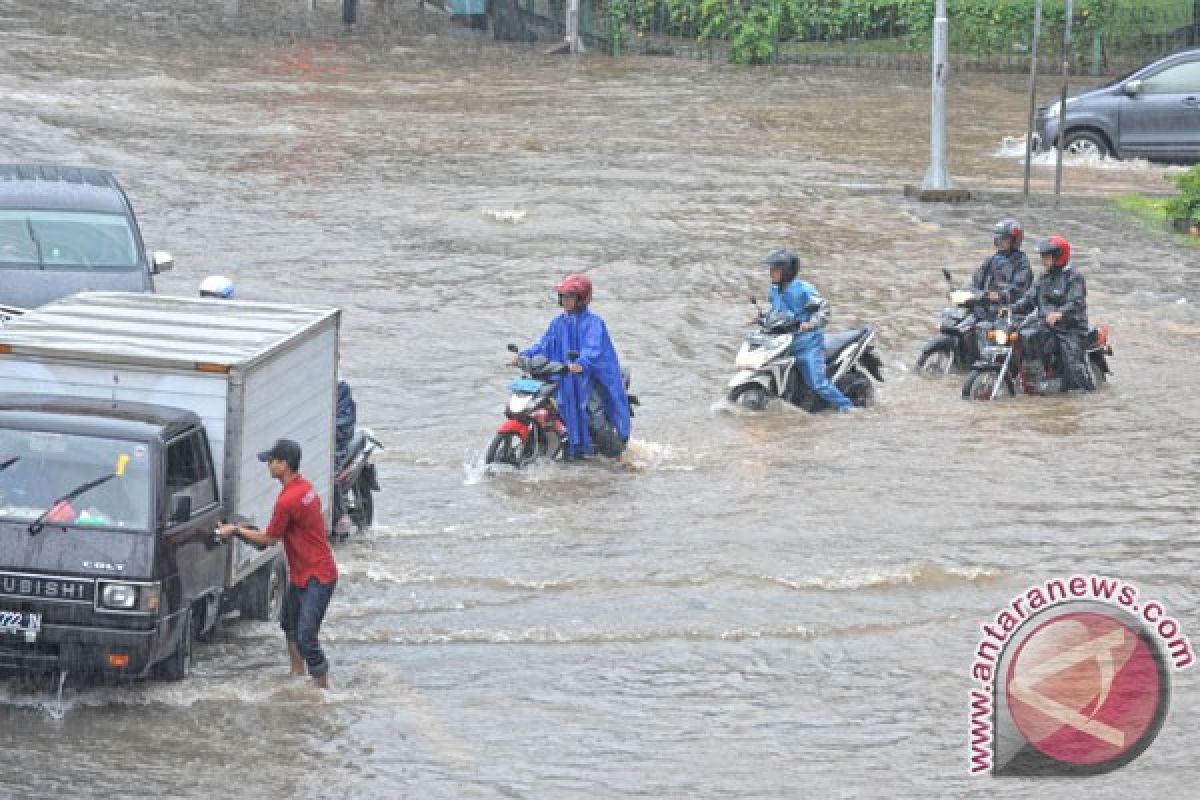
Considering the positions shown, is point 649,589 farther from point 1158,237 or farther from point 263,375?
point 1158,237

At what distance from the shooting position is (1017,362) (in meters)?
18.6

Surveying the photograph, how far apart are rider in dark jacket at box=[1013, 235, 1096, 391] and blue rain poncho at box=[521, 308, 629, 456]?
4430 millimetres

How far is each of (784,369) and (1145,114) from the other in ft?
48.0

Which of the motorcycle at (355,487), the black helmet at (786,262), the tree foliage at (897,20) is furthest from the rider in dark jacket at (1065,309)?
the tree foliage at (897,20)

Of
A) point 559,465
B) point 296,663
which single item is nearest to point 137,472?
point 296,663

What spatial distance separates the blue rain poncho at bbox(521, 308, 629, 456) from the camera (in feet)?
51.7

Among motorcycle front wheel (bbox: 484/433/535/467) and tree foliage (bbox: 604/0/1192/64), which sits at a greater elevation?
tree foliage (bbox: 604/0/1192/64)

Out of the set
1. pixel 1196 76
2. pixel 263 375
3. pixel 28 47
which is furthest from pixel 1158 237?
pixel 28 47

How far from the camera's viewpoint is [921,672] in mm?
11664

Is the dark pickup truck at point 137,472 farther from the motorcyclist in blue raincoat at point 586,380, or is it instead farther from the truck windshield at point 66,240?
the truck windshield at point 66,240

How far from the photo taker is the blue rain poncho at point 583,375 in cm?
1575

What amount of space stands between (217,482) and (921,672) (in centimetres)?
378

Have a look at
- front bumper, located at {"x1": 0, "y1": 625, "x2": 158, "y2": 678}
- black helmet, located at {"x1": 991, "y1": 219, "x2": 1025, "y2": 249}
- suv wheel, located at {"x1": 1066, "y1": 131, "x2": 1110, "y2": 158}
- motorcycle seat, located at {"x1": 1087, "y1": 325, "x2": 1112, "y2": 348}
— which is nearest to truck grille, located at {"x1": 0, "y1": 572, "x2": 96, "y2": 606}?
front bumper, located at {"x1": 0, "y1": 625, "x2": 158, "y2": 678}

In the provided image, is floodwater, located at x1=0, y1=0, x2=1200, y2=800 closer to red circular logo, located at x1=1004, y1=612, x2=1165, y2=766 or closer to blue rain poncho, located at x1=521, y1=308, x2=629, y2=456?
red circular logo, located at x1=1004, y1=612, x2=1165, y2=766
